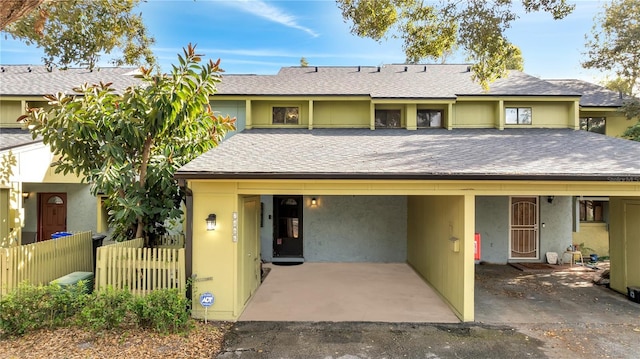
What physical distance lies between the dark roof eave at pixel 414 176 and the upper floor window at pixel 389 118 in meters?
6.02

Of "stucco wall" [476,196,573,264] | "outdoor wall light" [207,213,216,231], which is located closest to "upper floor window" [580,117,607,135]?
"stucco wall" [476,196,573,264]

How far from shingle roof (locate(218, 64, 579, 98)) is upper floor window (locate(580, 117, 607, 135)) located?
90.6 inches

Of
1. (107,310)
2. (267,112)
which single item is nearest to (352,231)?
(267,112)

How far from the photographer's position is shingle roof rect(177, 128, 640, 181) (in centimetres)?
603

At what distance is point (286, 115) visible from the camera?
11.7 metres

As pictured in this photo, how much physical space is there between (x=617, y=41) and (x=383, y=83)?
11.5 meters

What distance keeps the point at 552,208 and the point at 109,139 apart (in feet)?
43.0

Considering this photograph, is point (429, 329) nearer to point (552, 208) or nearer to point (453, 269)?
point (453, 269)

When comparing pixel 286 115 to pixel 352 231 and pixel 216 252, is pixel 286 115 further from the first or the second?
pixel 216 252

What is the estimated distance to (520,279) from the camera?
927cm

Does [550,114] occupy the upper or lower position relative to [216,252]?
upper

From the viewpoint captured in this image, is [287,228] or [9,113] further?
[9,113]

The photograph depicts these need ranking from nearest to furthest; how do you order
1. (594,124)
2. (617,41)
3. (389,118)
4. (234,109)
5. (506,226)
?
(506,226), (234,109), (389,118), (594,124), (617,41)

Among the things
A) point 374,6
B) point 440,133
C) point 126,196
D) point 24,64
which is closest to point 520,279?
point 440,133
